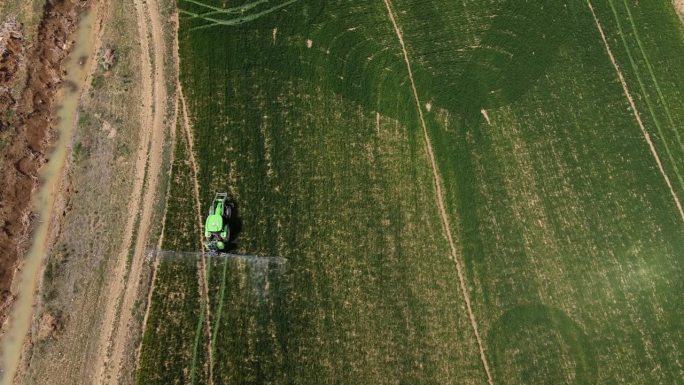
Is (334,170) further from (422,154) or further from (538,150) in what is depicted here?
(538,150)

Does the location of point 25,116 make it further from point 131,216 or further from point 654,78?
point 654,78

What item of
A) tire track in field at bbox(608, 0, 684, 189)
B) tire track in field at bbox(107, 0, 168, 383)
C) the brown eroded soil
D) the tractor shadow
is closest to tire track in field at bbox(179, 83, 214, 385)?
tire track in field at bbox(107, 0, 168, 383)

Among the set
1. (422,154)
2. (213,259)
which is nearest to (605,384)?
(422,154)

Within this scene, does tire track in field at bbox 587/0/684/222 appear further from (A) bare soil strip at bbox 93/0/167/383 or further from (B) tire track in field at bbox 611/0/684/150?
(A) bare soil strip at bbox 93/0/167/383

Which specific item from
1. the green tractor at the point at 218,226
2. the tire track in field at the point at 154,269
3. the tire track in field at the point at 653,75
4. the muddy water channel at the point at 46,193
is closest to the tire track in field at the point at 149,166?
the tire track in field at the point at 154,269

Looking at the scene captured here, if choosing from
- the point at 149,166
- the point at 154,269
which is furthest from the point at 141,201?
the point at 154,269
